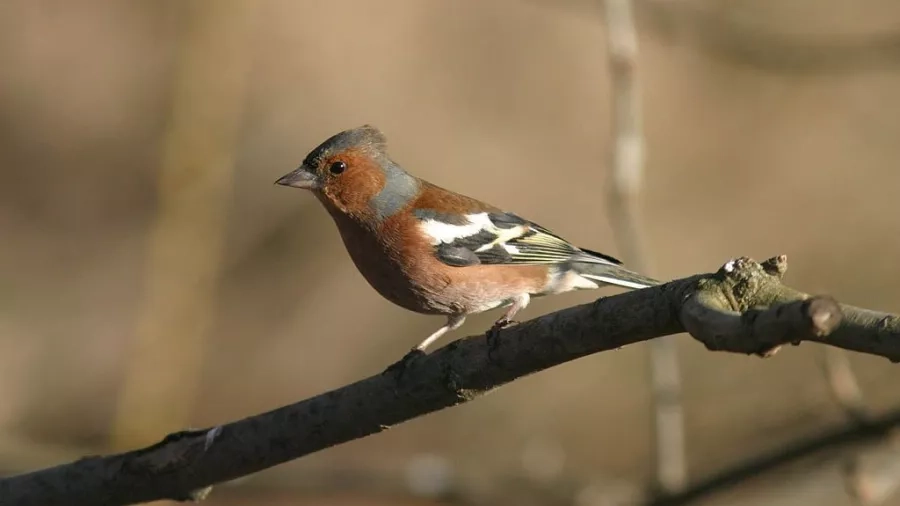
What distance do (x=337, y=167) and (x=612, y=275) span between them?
1691 mm

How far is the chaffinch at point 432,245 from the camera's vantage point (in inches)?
213

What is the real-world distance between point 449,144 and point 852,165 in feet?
14.6

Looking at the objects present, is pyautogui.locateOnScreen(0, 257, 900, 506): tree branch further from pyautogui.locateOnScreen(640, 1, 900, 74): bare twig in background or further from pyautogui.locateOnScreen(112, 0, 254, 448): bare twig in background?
pyautogui.locateOnScreen(112, 0, 254, 448): bare twig in background

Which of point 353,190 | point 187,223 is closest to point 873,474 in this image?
point 353,190

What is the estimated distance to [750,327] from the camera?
7.66 feet

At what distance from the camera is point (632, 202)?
16.2ft

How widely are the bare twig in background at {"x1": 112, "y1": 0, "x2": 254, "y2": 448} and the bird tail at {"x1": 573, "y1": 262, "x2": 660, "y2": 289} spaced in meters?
4.05

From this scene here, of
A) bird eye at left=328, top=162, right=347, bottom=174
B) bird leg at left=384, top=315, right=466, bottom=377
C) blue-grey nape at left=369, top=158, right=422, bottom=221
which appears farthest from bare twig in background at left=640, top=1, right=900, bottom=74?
bird leg at left=384, top=315, right=466, bottom=377

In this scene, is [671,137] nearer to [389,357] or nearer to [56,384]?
[389,357]

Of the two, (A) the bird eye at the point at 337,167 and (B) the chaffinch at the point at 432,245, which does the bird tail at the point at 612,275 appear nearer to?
(B) the chaffinch at the point at 432,245

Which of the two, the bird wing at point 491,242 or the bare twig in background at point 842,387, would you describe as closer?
the bare twig in background at point 842,387

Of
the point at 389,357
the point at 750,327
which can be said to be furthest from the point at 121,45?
the point at 750,327

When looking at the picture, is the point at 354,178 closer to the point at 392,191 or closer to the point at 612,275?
the point at 392,191

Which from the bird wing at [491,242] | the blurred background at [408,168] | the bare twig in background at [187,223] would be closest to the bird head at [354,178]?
the bird wing at [491,242]
